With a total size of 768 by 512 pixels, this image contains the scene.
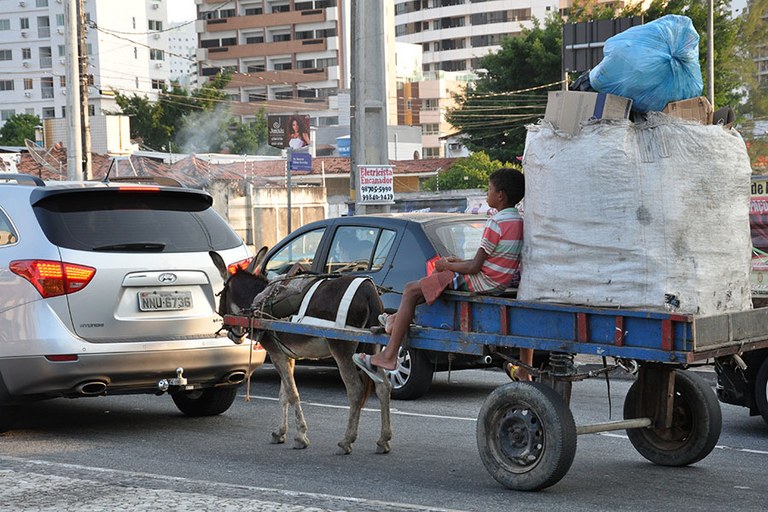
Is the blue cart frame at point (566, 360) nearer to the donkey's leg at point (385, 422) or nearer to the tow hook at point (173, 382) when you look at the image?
the donkey's leg at point (385, 422)

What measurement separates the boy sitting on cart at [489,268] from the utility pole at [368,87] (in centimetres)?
1006

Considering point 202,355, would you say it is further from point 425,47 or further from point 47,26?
point 425,47

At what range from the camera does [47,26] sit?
11162 cm

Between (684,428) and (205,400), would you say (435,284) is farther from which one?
(205,400)

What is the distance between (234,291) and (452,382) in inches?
171

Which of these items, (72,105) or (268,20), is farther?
(268,20)

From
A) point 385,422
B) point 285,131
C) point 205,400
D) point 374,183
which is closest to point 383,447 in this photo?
point 385,422

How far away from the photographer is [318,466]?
314 inches

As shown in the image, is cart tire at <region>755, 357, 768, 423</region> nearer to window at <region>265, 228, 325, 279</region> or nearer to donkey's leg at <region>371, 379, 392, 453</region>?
donkey's leg at <region>371, 379, 392, 453</region>

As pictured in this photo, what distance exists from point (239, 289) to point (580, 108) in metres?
3.29

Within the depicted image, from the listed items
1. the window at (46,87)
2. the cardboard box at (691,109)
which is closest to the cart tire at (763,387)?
the cardboard box at (691,109)

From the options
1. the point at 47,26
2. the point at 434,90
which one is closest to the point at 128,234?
the point at 434,90

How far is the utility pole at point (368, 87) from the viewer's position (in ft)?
57.0

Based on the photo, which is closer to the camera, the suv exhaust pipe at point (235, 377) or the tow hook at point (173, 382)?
the tow hook at point (173, 382)
